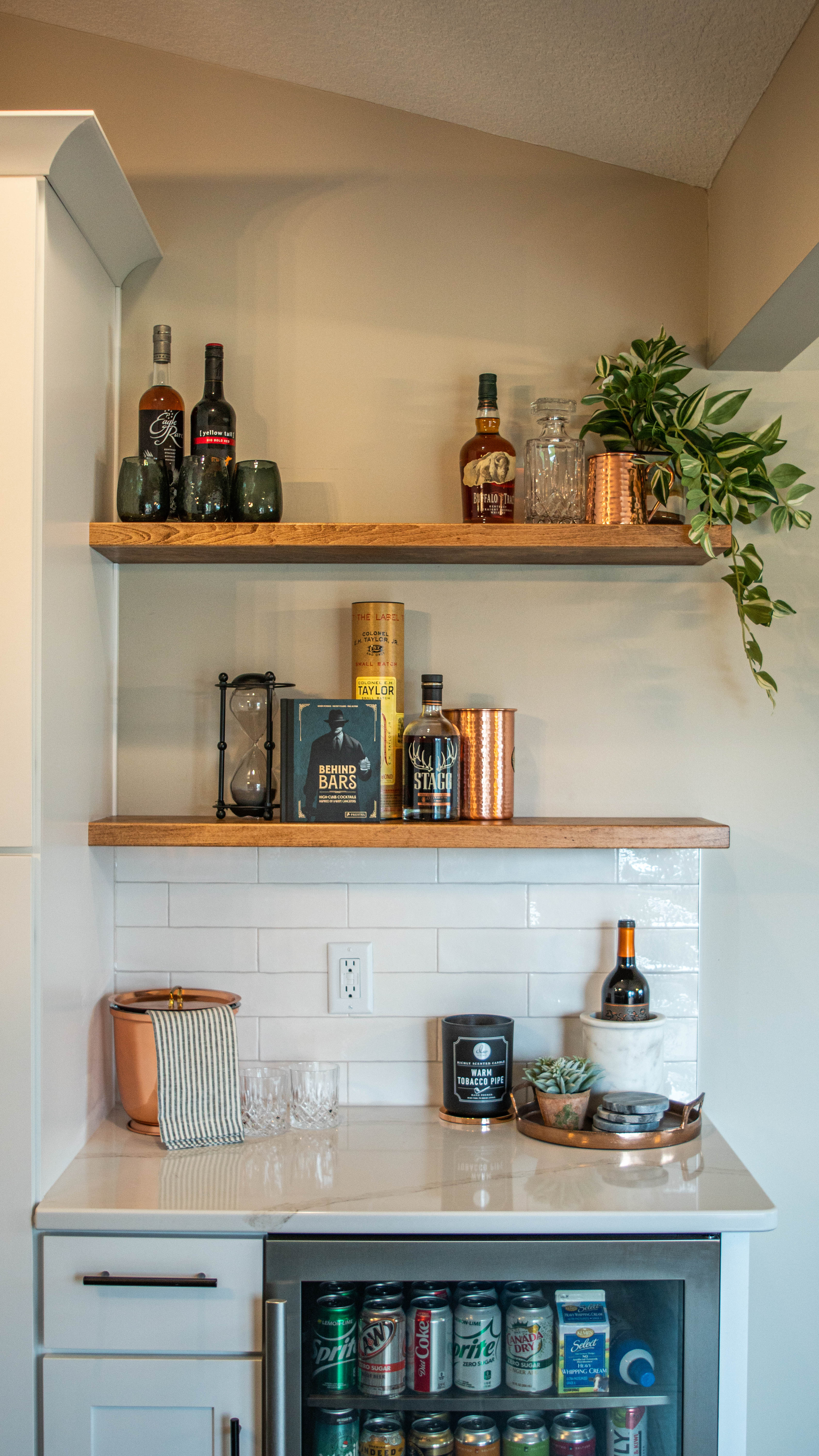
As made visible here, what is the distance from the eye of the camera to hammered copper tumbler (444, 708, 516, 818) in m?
1.93

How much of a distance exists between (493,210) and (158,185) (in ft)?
2.04

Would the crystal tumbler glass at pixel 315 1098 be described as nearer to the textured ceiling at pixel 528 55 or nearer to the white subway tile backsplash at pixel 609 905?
the white subway tile backsplash at pixel 609 905

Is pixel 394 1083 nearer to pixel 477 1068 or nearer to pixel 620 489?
pixel 477 1068

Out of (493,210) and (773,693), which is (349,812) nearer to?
(773,693)

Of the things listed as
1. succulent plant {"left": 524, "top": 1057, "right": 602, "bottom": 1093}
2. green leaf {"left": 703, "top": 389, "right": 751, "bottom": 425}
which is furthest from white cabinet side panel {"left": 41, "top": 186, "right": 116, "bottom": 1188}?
green leaf {"left": 703, "top": 389, "right": 751, "bottom": 425}

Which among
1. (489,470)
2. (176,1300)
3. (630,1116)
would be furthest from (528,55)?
(176,1300)

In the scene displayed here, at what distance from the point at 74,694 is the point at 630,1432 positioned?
4.53 feet

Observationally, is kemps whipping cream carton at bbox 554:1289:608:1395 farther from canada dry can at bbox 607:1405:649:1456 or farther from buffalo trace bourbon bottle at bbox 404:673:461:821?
buffalo trace bourbon bottle at bbox 404:673:461:821

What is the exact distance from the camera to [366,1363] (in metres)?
1.59

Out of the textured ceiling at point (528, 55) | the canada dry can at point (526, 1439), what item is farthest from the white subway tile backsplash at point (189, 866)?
the textured ceiling at point (528, 55)

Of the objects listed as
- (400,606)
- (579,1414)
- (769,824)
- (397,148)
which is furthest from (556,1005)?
(397,148)

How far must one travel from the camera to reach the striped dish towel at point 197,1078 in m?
1.79

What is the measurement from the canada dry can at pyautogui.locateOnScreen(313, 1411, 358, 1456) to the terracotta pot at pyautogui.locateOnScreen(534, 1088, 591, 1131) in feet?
1.72

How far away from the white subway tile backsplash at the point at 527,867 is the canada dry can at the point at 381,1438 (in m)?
0.85
